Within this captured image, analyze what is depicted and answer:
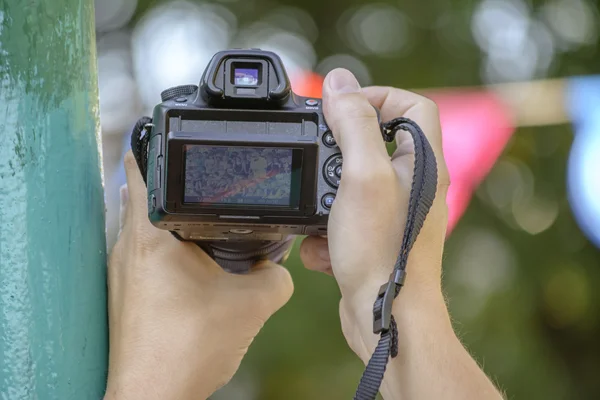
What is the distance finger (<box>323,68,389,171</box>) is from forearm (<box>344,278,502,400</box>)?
15cm

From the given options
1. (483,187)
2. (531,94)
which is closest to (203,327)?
(531,94)

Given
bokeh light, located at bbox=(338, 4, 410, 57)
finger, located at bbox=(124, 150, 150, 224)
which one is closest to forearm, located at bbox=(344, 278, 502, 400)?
finger, located at bbox=(124, 150, 150, 224)

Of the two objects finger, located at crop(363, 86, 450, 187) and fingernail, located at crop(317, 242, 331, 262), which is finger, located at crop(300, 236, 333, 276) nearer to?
fingernail, located at crop(317, 242, 331, 262)

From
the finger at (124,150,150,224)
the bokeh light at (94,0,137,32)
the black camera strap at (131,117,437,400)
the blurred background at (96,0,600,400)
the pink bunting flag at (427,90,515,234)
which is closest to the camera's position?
the black camera strap at (131,117,437,400)

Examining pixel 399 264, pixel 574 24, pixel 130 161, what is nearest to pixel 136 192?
pixel 130 161

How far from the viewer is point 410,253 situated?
2.77 feet

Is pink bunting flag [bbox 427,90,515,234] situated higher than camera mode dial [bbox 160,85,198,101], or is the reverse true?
camera mode dial [bbox 160,85,198,101]

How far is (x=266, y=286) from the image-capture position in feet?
3.34

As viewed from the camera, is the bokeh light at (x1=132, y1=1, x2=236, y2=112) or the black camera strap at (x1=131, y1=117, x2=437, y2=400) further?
the bokeh light at (x1=132, y1=1, x2=236, y2=112)

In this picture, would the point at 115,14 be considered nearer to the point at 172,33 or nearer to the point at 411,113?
the point at 172,33

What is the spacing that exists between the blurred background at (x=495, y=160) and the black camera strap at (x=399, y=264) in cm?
310

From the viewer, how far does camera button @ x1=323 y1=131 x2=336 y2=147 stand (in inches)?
34.4

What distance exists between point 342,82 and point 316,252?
0.81 feet

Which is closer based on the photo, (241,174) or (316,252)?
(241,174)
